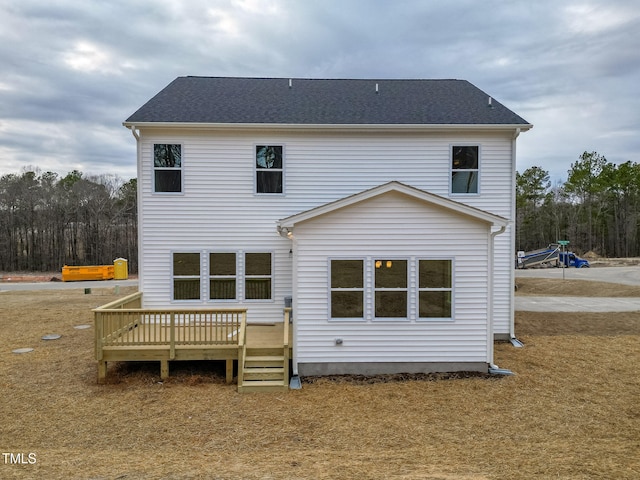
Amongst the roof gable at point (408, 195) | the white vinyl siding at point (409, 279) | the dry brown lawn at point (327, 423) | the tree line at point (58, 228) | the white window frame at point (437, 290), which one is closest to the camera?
the dry brown lawn at point (327, 423)

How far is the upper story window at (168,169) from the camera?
10.5 meters

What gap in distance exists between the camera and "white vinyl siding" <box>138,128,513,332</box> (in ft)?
34.2

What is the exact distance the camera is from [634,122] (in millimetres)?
45719

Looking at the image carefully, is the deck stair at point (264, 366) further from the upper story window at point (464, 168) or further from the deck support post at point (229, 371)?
the upper story window at point (464, 168)

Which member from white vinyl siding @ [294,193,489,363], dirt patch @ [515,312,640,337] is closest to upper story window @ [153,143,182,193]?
white vinyl siding @ [294,193,489,363]

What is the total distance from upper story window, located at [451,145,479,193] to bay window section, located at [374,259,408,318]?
3790 millimetres

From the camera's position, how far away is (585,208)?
50031 mm

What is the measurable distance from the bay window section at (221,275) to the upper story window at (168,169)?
2239mm

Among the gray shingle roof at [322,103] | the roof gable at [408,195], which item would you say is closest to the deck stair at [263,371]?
the roof gable at [408,195]

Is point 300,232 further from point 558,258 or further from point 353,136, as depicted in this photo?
point 558,258

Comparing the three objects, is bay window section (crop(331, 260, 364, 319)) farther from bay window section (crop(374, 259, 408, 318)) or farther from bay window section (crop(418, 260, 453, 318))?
bay window section (crop(418, 260, 453, 318))

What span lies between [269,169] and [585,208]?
54382 mm

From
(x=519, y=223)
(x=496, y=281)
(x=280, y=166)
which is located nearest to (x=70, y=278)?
(x=280, y=166)

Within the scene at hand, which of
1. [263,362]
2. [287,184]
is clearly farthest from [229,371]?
[287,184]
